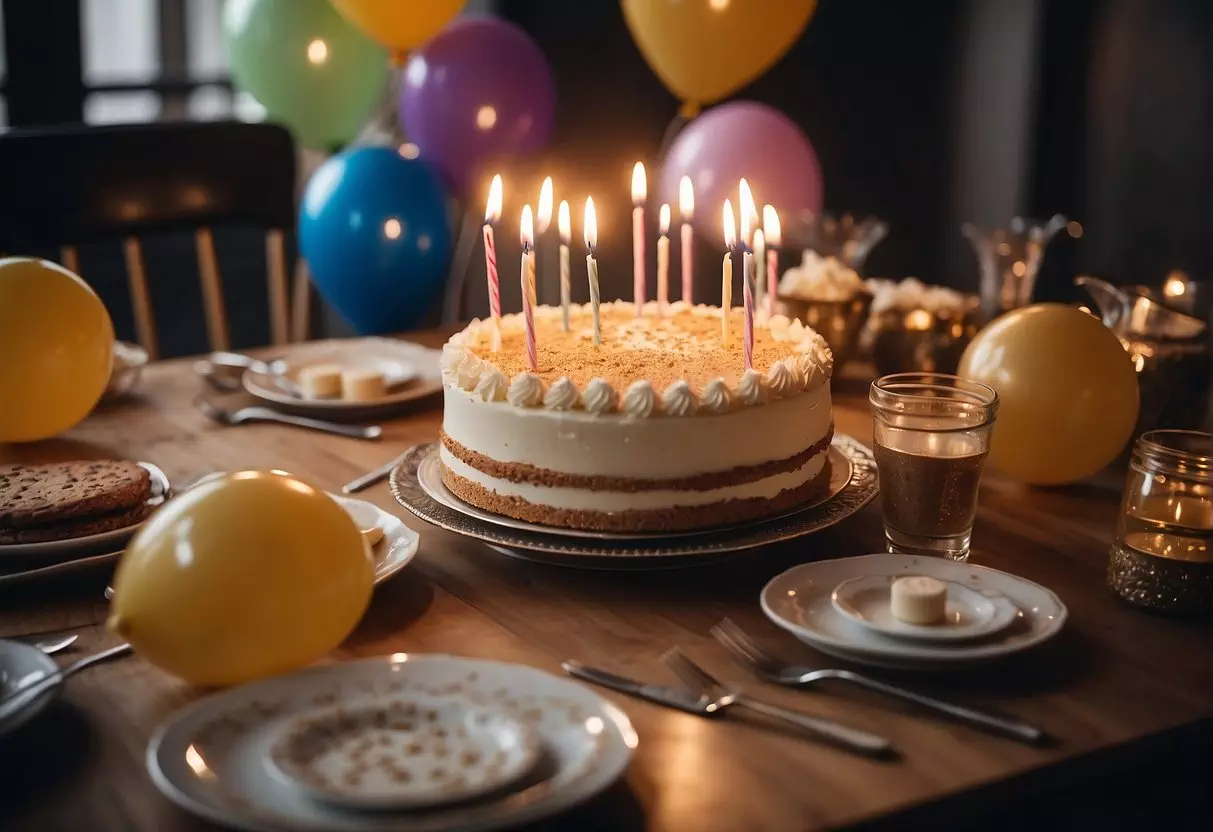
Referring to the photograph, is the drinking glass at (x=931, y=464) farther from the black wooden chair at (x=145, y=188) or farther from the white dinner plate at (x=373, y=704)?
the black wooden chair at (x=145, y=188)

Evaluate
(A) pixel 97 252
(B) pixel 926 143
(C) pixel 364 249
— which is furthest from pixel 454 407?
(A) pixel 97 252

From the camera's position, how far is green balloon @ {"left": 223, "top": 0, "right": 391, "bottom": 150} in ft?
11.1

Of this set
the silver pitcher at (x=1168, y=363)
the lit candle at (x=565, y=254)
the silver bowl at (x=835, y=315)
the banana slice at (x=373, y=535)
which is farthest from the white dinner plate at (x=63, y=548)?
the silver pitcher at (x=1168, y=363)

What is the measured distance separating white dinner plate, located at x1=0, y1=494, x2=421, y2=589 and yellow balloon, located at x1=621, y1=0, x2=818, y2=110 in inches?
70.7

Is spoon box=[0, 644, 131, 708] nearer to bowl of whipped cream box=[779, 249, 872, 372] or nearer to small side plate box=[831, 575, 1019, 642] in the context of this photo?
small side plate box=[831, 575, 1019, 642]

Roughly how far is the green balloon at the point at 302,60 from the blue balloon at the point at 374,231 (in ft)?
1.04

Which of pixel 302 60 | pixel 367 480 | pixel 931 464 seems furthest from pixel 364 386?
pixel 302 60

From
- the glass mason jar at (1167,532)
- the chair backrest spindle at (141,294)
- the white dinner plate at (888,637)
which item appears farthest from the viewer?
the chair backrest spindle at (141,294)

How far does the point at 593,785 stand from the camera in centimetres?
101

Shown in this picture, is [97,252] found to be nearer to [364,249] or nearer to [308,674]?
[364,249]

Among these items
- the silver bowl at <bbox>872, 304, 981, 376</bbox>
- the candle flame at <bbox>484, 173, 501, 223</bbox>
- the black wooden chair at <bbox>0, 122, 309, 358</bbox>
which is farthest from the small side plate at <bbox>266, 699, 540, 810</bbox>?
the black wooden chair at <bbox>0, 122, 309, 358</bbox>

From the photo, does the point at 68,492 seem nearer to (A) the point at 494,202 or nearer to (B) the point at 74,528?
(B) the point at 74,528

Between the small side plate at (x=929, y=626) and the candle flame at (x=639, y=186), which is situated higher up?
the candle flame at (x=639, y=186)

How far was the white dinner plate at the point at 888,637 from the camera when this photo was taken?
127 cm
